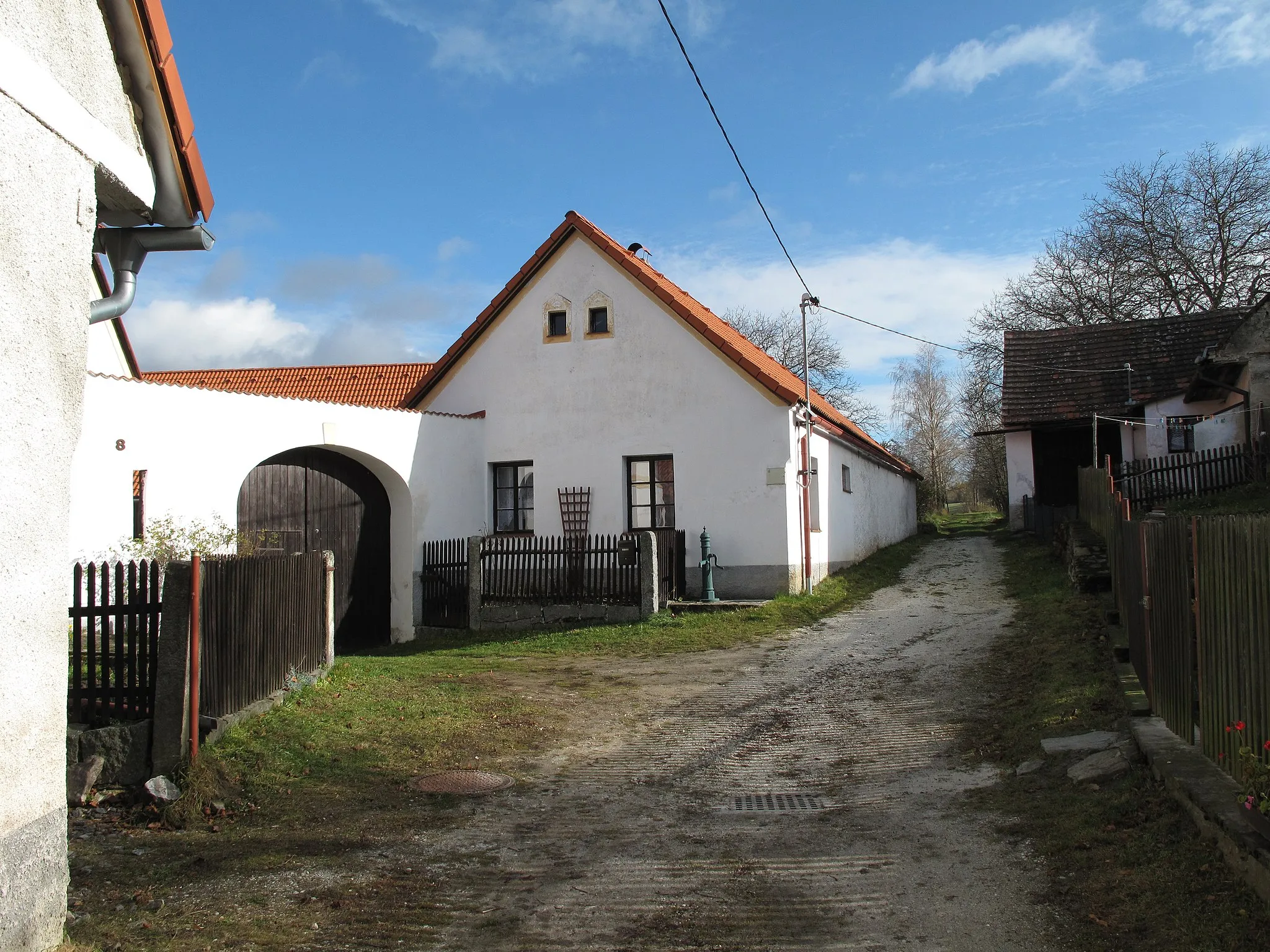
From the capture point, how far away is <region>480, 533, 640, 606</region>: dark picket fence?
14.4 metres

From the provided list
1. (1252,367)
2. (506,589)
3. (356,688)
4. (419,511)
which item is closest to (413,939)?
(356,688)

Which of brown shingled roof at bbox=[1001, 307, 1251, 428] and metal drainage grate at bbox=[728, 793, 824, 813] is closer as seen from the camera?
metal drainage grate at bbox=[728, 793, 824, 813]

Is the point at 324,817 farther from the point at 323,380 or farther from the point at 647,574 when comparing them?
the point at 323,380

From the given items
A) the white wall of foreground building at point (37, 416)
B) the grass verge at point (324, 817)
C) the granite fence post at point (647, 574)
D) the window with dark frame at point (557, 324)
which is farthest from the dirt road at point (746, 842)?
the window with dark frame at point (557, 324)

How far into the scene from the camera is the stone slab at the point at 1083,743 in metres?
6.26

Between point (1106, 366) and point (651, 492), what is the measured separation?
1431cm

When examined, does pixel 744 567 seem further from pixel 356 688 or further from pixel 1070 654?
pixel 356 688

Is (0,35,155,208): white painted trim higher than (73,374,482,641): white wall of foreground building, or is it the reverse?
(0,35,155,208): white painted trim

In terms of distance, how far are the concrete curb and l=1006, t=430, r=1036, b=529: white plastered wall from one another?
18858 millimetres

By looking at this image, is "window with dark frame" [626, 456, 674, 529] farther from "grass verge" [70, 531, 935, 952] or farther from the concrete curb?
the concrete curb

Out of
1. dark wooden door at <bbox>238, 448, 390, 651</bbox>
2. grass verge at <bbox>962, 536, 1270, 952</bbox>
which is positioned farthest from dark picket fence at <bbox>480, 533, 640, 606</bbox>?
grass verge at <bbox>962, 536, 1270, 952</bbox>

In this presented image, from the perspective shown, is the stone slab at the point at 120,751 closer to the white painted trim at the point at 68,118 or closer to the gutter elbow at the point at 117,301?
the gutter elbow at the point at 117,301

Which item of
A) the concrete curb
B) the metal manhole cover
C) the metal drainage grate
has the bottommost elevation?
the metal drainage grate

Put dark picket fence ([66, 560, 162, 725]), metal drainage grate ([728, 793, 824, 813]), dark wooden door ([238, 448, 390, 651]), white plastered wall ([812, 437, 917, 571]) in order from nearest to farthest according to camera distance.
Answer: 1. metal drainage grate ([728, 793, 824, 813])
2. dark picket fence ([66, 560, 162, 725])
3. dark wooden door ([238, 448, 390, 651])
4. white plastered wall ([812, 437, 917, 571])
